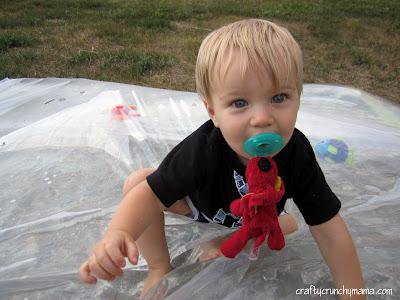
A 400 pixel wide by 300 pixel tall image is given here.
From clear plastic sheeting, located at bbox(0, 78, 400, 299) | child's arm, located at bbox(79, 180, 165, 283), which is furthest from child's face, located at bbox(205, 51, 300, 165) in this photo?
clear plastic sheeting, located at bbox(0, 78, 400, 299)

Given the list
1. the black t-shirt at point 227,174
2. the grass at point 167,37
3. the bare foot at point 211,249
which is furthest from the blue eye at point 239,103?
the grass at point 167,37

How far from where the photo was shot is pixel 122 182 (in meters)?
1.28

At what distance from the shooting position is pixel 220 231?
1089mm

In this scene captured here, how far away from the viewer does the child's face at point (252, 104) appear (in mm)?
744

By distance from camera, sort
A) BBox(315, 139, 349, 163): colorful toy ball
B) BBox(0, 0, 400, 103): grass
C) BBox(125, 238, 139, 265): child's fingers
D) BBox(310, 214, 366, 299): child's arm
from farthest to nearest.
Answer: BBox(0, 0, 400, 103): grass < BBox(315, 139, 349, 163): colorful toy ball < BBox(310, 214, 366, 299): child's arm < BBox(125, 238, 139, 265): child's fingers

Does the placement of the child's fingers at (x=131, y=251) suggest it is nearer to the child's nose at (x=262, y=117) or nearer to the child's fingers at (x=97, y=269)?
the child's fingers at (x=97, y=269)

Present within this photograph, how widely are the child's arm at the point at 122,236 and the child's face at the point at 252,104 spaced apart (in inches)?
8.8

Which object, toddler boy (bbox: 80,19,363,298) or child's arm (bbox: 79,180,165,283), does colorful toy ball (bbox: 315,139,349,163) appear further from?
child's arm (bbox: 79,180,165,283)

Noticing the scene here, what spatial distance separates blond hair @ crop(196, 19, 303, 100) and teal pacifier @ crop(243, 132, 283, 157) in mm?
86

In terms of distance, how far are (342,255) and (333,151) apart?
1.78 feet

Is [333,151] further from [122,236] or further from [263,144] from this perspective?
[122,236]

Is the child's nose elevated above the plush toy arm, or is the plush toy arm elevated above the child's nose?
the child's nose

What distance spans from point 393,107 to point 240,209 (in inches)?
48.2

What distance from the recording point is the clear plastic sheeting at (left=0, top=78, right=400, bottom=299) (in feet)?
3.07
